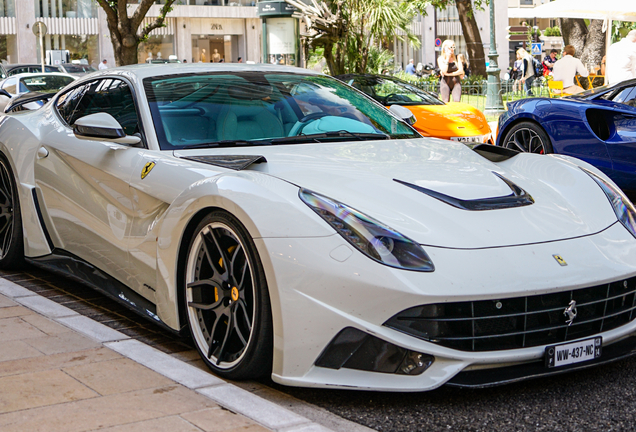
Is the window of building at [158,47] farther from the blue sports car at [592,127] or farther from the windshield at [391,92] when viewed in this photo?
the blue sports car at [592,127]

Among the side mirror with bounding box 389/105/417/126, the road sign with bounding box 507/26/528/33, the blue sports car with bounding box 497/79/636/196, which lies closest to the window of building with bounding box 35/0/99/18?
the road sign with bounding box 507/26/528/33

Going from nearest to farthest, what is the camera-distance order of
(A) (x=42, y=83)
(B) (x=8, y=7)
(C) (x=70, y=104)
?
(C) (x=70, y=104), (A) (x=42, y=83), (B) (x=8, y=7)

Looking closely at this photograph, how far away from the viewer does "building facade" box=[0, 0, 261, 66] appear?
49.7 m

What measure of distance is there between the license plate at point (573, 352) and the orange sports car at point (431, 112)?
7497 mm

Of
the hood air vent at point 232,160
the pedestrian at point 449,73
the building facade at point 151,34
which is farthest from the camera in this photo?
the building facade at point 151,34

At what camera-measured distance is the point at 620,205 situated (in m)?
3.71

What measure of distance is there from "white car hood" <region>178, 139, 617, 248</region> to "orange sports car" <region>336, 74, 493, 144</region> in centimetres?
659

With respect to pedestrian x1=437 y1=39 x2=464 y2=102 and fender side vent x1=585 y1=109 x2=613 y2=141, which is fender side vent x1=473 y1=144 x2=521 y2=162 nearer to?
fender side vent x1=585 y1=109 x2=613 y2=141

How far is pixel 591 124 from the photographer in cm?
788

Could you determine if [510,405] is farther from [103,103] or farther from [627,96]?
[627,96]

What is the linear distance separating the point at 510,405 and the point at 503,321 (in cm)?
36

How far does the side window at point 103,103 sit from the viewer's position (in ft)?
14.4

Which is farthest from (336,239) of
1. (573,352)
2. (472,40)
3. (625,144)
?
(472,40)

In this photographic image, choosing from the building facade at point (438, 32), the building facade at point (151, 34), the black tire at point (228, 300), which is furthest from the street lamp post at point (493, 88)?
the building facade at point (438, 32)
